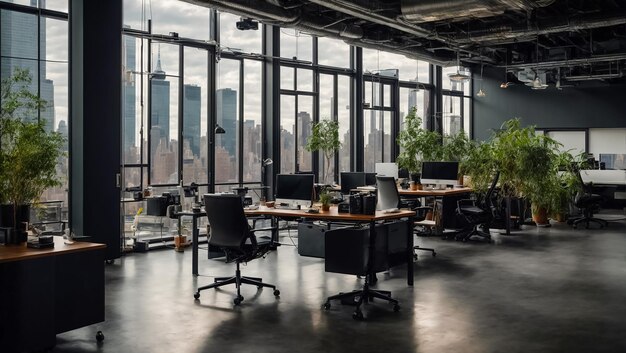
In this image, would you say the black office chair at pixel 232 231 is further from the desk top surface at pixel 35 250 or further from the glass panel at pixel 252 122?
the glass panel at pixel 252 122

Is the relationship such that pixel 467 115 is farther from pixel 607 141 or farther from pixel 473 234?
pixel 473 234

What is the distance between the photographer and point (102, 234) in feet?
28.3

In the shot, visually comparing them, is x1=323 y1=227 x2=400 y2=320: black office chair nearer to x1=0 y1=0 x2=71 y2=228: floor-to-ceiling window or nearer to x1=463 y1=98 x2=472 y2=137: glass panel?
x1=0 y1=0 x2=71 y2=228: floor-to-ceiling window

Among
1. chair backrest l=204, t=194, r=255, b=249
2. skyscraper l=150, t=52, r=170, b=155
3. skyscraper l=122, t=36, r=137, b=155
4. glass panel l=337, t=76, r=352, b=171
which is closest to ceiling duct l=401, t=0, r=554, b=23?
skyscraper l=150, t=52, r=170, b=155

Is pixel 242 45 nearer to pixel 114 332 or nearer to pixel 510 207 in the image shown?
pixel 510 207

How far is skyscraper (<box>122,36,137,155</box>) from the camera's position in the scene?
10.1 meters

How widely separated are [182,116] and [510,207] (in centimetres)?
652

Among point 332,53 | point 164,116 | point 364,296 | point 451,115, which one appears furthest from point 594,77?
point 364,296

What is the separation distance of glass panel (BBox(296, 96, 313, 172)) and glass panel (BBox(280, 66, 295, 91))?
1.22 feet

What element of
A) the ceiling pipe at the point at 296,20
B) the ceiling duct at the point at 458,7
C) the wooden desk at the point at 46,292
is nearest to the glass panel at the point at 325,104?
the ceiling pipe at the point at 296,20

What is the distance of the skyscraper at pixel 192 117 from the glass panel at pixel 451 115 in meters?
9.66

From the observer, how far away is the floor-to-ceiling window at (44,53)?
28.6 ft

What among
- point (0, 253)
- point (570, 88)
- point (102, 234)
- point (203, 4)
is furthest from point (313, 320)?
point (570, 88)

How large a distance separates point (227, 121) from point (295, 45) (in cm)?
259
